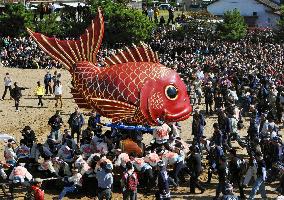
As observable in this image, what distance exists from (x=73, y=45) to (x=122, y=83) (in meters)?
2.09

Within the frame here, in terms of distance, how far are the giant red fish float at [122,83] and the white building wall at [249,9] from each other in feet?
140

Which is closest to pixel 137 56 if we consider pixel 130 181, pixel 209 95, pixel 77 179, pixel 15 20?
pixel 77 179

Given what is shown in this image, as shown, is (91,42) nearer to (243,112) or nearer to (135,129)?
(135,129)

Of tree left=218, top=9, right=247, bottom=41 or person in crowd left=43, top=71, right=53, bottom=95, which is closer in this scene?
person in crowd left=43, top=71, right=53, bottom=95

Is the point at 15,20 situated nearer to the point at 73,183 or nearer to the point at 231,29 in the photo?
the point at 231,29

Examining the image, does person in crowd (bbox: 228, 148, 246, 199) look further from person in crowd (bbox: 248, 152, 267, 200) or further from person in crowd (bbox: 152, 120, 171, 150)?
person in crowd (bbox: 152, 120, 171, 150)

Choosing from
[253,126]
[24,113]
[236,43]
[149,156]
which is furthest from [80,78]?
[236,43]

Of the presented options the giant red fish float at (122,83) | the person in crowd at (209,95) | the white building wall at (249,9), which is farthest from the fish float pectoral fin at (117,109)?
the white building wall at (249,9)

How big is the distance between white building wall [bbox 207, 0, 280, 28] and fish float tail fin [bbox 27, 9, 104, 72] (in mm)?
43007

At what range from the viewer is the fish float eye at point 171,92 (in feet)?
66.2

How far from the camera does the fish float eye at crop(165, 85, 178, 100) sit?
66.2 feet

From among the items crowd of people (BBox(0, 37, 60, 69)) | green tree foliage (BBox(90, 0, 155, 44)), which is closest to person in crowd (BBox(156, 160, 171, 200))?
crowd of people (BBox(0, 37, 60, 69))

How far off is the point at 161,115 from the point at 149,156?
101 inches

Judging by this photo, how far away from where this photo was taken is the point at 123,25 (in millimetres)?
45875
